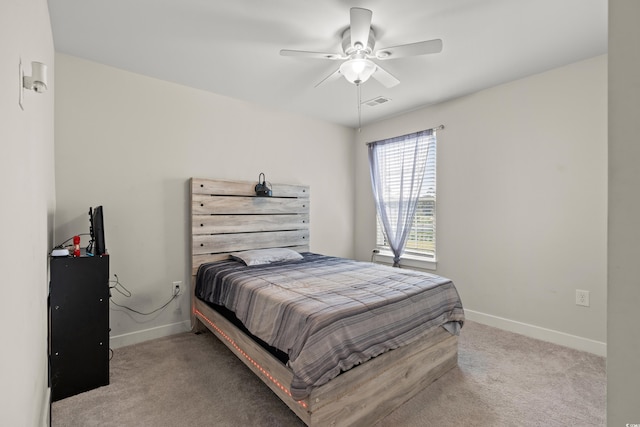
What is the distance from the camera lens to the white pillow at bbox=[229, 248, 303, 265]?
3000 millimetres

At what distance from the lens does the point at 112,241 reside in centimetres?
267

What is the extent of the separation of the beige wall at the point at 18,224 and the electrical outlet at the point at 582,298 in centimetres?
363

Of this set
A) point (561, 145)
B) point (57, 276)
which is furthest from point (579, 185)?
point (57, 276)

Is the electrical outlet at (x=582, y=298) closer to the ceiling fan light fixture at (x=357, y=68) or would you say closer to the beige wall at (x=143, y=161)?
the ceiling fan light fixture at (x=357, y=68)

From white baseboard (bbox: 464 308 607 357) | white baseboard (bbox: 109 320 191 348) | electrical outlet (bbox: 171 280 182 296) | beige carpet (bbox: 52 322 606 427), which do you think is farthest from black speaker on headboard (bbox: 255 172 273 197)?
white baseboard (bbox: 464 308 607 357)

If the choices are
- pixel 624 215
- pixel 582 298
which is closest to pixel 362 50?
pixel 624 215

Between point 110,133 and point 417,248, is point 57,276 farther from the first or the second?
point 417,248

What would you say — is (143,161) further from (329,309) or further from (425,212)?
(425,212)

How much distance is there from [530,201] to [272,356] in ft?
9.08

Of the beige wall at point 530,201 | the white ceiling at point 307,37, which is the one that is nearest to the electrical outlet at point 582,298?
the beige wall at point 530,201

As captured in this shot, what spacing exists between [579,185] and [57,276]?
4094 mm

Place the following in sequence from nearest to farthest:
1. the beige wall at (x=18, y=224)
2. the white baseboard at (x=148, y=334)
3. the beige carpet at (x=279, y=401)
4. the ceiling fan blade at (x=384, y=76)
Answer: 1. the beige wall at (x=18, y=224)
2. the beige carpet at (x=279, y=401)
3. the ceiling fan blade at (x=384, y=76)
4. the white baseboard at (x=148, y=334)

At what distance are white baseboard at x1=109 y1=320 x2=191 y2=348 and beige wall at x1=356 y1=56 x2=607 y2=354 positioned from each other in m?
2.92

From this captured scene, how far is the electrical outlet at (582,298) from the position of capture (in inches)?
103
